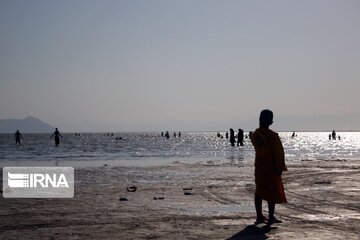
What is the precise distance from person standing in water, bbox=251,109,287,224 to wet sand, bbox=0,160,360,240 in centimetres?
37

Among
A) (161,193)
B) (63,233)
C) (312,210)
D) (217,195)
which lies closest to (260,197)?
(312,210)

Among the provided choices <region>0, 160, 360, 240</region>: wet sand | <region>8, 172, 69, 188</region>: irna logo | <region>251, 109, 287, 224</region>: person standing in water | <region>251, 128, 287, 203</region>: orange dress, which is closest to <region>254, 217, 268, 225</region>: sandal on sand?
<region>251, 109, 287, 224</region>: person standing in water

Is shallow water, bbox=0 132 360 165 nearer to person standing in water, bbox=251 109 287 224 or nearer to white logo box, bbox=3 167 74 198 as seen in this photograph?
white logo box, bbox=3 167 74 198

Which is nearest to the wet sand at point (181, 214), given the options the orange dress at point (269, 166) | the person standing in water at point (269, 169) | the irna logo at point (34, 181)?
the person standing in water at point (269, 169)

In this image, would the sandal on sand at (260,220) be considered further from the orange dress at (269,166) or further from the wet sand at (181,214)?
the orange dress at (269,166)

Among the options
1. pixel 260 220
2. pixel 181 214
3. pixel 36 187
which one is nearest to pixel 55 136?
pixel 36 187

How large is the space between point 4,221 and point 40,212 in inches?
42.0

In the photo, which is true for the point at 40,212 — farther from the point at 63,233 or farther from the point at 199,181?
the point at 199,181

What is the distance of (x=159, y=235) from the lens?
750cm

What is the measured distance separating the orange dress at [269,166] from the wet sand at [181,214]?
1.70ft

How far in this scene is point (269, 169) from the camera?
857 cm

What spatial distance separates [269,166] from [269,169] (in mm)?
51

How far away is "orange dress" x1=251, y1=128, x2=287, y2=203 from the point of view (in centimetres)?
855

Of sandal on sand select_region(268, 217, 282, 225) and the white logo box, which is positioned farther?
the white logo box
